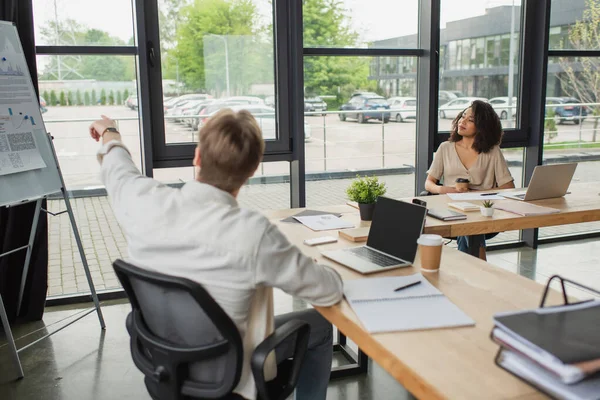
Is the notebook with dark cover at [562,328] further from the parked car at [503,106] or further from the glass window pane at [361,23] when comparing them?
the parked car at [503,106]

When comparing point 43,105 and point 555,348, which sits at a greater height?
point 43,105

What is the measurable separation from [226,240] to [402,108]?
11.5ft

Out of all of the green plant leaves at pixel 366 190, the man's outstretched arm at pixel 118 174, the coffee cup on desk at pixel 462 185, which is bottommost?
the coffee cup on desk at pixel 462 185

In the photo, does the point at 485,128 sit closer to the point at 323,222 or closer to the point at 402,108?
the point at 402,108

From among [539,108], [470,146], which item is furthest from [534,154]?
[470,146]

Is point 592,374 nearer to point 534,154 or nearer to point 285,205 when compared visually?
point 285,205

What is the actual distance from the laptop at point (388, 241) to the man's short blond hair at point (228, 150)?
67cm

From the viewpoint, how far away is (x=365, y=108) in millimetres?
4695

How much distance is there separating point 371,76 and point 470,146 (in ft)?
3.37

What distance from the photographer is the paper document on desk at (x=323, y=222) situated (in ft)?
9.27

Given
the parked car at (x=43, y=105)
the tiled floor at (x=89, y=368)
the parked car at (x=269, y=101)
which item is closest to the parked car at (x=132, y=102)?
the parked car at (x=43, y=105)

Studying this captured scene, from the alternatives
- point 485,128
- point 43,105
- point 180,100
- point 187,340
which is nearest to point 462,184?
point 485,128

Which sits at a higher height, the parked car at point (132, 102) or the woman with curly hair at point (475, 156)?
the parked car at point (132, 102)

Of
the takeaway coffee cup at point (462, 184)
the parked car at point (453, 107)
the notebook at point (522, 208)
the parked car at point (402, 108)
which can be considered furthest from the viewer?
the parked car at point (453, 107)
